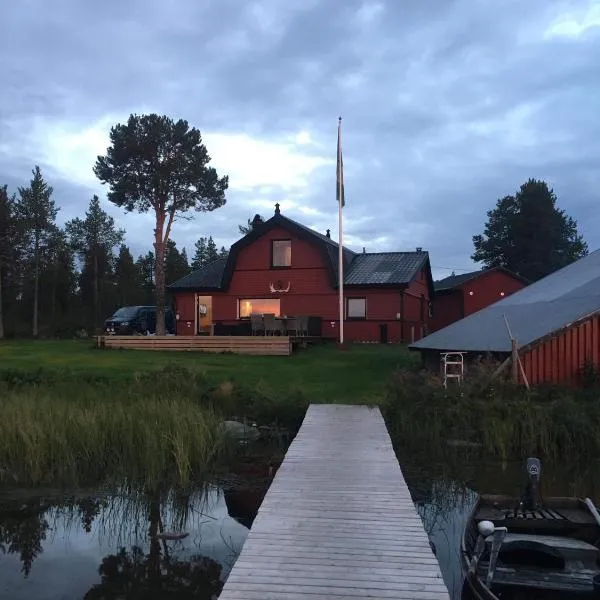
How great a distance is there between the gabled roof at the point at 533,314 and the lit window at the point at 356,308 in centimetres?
914

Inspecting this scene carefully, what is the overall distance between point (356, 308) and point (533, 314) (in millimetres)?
12130

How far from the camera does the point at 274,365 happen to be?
1791cm

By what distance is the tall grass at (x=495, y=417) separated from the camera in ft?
34.5

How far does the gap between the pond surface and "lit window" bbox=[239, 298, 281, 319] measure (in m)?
18.7

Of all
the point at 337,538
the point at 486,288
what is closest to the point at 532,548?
the point at 337,538

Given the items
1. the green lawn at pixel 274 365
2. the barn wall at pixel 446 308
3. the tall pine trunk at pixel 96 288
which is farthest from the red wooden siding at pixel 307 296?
the tall pine trunk at pixel 96 288

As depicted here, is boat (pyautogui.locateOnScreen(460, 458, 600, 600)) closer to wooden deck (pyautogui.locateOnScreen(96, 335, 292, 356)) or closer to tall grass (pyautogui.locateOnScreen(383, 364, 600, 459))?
tall grass (pyautogui.locateOnScreen(383, 364, 600, 459))

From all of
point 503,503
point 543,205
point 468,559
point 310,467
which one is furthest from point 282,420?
point 543,205

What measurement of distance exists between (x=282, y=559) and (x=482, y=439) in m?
6.25

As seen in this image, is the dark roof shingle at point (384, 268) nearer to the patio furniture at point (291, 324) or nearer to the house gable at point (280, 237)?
the house gable at point (280, 237)

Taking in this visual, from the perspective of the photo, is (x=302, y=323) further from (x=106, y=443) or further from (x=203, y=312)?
(x=106, y=443)

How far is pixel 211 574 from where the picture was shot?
615 cm

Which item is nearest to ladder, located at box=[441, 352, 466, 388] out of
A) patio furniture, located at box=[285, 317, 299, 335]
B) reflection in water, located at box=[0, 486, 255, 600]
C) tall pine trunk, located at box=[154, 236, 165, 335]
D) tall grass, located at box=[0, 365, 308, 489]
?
tall grass, located at box=[0, 365, 308, 489]

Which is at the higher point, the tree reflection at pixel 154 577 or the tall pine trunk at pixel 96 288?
the tall pine trunk at pixel 96 288
